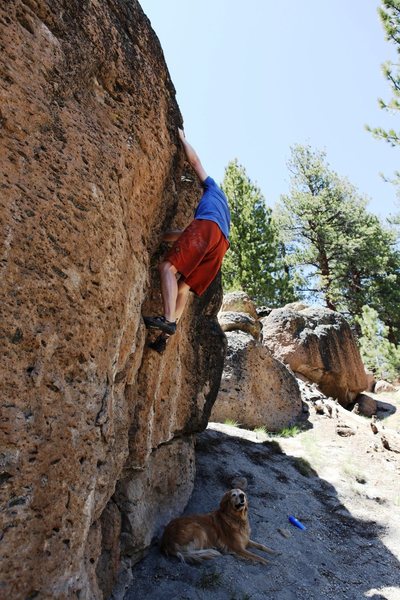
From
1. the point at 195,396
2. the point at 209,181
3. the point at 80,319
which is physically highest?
the point at 209,181

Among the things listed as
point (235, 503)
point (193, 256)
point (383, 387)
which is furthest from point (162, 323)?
point (383, 387)

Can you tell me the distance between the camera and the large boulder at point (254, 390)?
10.8 m

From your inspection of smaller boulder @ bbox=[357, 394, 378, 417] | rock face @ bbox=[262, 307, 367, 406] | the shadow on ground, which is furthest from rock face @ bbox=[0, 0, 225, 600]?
smaller boulder @ bbox=[357, 394, 378, 417]

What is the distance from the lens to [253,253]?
71.8 feet

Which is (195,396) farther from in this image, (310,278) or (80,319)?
(310,278)

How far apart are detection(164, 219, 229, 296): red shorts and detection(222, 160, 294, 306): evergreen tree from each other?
16340mm

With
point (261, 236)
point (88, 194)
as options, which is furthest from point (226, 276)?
point (88, 194)

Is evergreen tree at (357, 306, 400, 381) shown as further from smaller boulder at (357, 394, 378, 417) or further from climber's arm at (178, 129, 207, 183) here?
climber's arm at (178, 129, 207, 183)

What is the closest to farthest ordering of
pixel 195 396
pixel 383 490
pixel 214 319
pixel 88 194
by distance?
pixel 88 194
pixel 195 396
pixel 214 319
pixel 383 490

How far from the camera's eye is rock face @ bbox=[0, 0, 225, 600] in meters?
2.80

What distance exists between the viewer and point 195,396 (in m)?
6.62

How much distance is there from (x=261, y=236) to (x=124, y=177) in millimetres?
18928

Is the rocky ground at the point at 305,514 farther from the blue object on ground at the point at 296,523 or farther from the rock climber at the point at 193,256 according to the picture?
the rock climber at the point at 193,256

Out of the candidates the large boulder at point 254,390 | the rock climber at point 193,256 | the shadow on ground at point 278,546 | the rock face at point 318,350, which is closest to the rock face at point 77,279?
the rock climber at point 193,256
